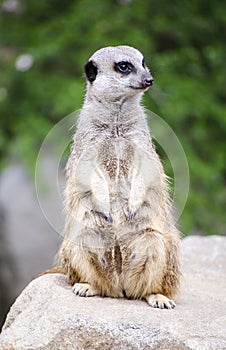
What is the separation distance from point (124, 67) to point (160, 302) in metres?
1.32

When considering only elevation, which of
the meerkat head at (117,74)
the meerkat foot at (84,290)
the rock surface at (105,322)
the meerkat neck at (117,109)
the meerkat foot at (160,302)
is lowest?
the rock surface at (105,322)

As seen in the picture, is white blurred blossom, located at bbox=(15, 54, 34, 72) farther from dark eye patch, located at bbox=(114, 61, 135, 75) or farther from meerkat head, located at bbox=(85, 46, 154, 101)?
dark eye patch, located at bbox=(114, 61, 135, 75)

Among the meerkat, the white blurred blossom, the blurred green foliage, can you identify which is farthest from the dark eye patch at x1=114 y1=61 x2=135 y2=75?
the white blurred blossom

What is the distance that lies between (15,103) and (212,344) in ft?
18.3

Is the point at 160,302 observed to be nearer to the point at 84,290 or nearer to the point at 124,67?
the point at 84,290

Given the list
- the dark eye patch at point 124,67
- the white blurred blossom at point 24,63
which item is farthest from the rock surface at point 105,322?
the white blurred blossom at point 24,63

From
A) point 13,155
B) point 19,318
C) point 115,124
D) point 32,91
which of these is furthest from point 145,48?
point 19,318

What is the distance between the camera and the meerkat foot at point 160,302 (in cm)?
446

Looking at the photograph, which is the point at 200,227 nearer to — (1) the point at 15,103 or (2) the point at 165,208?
(1) the point at 15,103

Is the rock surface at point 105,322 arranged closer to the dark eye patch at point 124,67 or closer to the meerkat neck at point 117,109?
the meerkat neck at point 117,109

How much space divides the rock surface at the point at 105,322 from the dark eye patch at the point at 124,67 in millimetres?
1261

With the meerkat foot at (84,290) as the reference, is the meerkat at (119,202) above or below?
above

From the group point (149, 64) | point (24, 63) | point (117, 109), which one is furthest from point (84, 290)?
point (24, 63)

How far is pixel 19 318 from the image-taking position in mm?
4484
